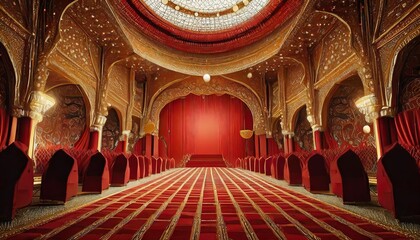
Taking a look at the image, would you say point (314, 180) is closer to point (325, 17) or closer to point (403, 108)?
point (403, 108)

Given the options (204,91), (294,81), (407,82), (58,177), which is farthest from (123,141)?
(407,82)

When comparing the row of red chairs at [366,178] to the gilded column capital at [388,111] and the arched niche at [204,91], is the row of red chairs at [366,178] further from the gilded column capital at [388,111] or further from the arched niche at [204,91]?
the arched niche at [204,91]

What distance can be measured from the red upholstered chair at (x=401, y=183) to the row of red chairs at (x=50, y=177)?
235cm

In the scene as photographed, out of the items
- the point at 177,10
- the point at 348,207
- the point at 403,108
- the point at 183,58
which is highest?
the point at 177,10

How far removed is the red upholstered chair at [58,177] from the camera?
200 centimetres

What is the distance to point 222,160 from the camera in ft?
38.6

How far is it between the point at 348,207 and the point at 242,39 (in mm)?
7544

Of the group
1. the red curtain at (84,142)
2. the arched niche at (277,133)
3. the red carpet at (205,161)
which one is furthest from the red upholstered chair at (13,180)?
the red carpet at (205,161)

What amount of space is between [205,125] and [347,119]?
6879 millimetres

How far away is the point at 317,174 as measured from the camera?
283 cm

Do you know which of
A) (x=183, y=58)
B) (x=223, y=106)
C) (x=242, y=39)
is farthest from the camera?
(x=223, y=106)

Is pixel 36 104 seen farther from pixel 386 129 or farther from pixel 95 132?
pixel 386 129

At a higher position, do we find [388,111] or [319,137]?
[388,111]

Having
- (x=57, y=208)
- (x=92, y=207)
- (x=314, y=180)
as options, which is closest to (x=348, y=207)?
(x=314, y=180)
